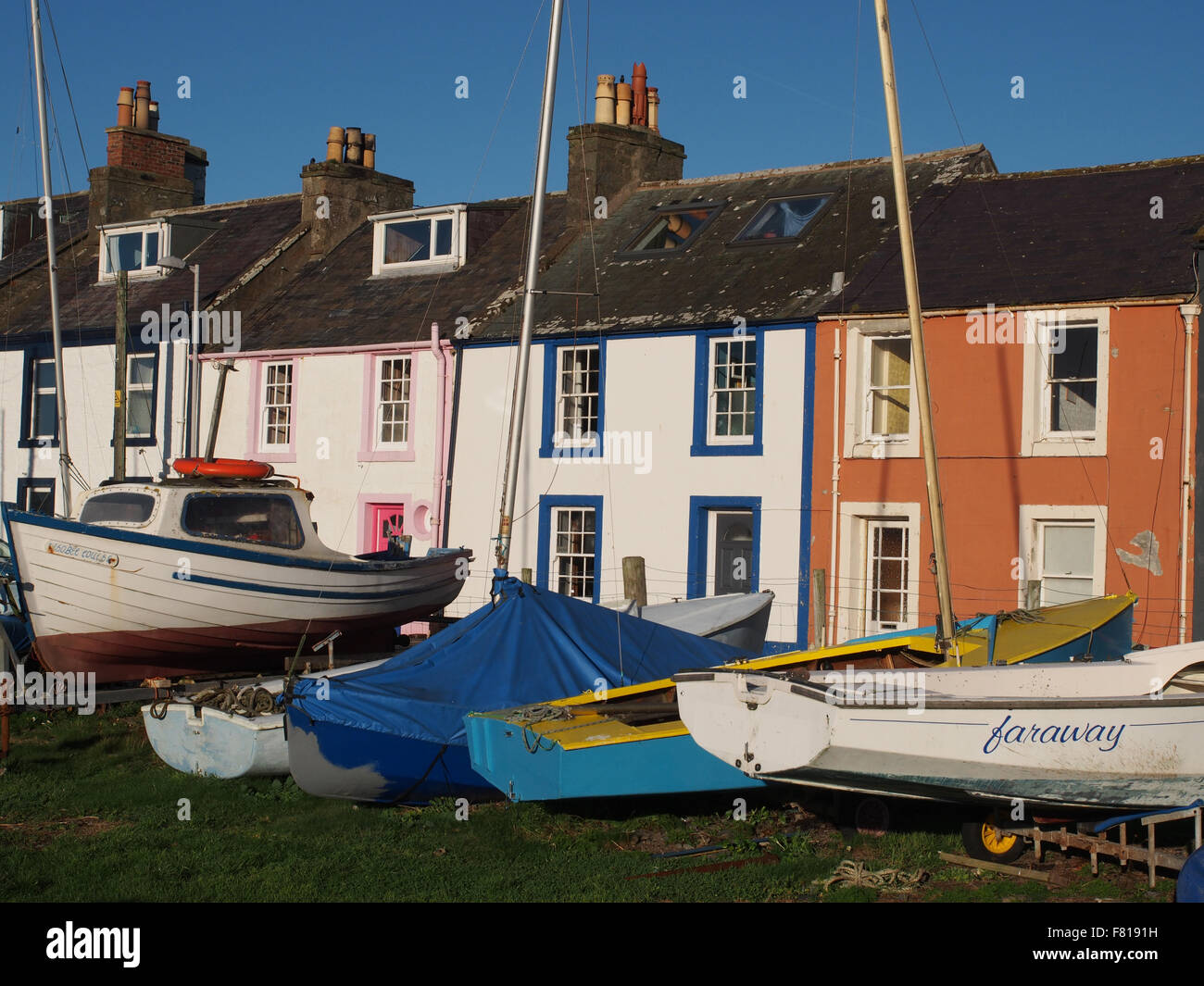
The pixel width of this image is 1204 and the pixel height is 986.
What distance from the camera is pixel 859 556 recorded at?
67.1ft

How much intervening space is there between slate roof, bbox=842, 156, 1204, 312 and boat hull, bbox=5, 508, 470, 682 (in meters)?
8.49

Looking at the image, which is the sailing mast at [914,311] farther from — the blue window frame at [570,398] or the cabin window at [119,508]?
the cabin window at [119,508]

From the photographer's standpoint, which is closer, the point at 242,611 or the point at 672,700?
the point at 672,700

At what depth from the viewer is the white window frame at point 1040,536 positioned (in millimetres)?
18375

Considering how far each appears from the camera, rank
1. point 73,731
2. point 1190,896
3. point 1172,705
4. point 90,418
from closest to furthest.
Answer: point 1190,896 → point 1172,705 → point 73,731 → point 90,418

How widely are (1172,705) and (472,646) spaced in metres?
6.37

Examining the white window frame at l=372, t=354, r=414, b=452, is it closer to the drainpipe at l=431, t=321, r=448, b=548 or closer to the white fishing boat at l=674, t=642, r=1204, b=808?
the drainpipe at l=431, t=321, r=448, b=548

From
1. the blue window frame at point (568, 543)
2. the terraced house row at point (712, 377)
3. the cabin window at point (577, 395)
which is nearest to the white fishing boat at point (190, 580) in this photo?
the blue window frame at point (568, 543)

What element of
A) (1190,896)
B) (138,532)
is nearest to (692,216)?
(138,532)

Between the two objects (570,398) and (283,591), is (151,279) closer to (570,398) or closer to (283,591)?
(570,398)

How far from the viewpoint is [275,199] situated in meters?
33.0

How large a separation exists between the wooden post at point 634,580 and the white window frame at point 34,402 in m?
15.8
